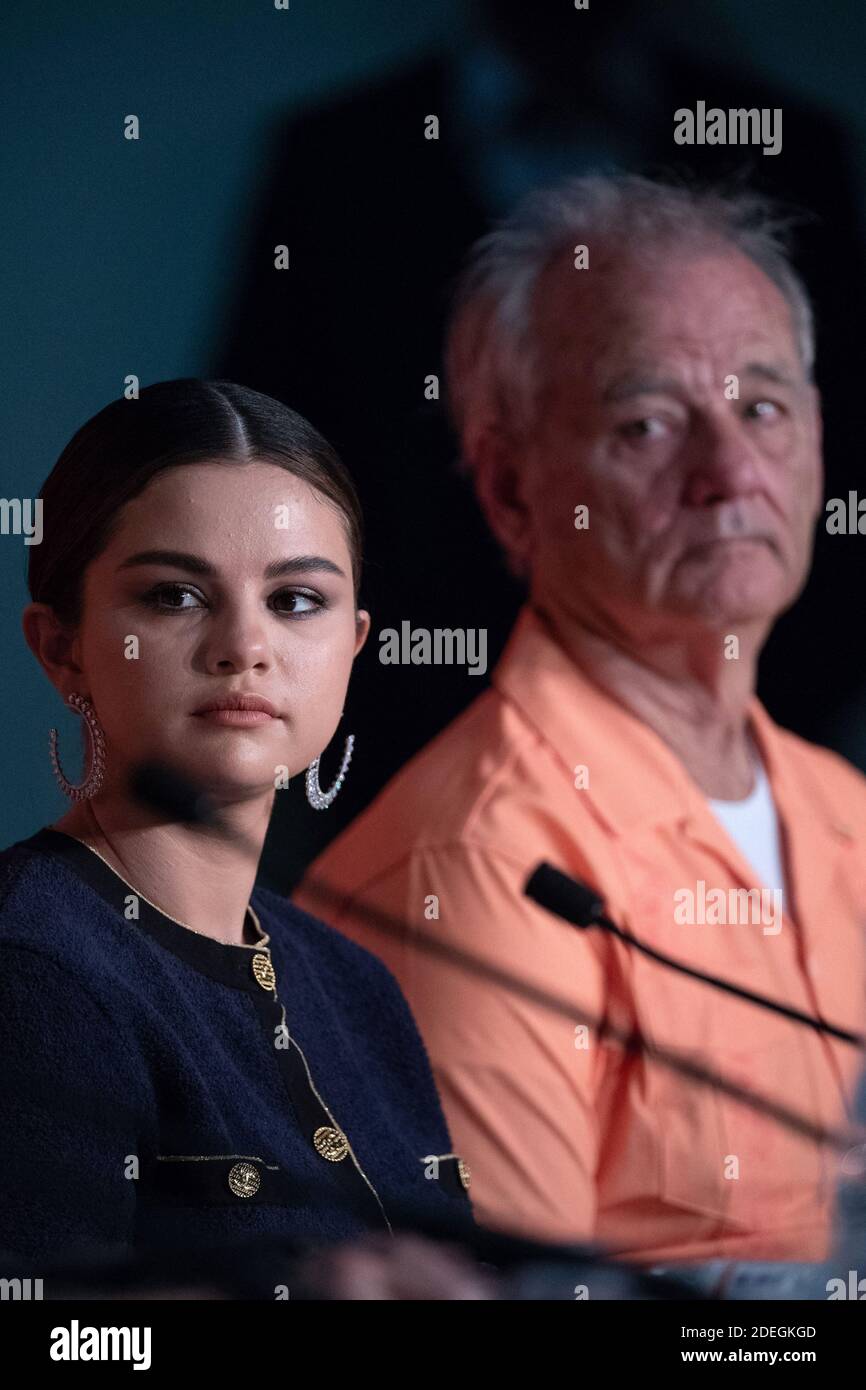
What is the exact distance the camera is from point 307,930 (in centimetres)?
180

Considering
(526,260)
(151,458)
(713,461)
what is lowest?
(151,458)

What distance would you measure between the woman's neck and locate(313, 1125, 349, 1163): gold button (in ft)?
0.67

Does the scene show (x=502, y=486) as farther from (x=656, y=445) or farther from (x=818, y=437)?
(x=818, y=437)

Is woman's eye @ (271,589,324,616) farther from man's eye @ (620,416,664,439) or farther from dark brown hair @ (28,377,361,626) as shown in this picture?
man's eye @ (620,416,664,439)

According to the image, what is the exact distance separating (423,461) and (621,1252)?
0.93 metres

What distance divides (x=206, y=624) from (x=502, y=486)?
43cm

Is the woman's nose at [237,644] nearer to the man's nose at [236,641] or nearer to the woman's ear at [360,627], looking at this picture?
the man's nose at [236,641]

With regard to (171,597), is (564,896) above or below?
below

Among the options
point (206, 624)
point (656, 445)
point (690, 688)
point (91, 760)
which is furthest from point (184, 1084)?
point (656, 445)

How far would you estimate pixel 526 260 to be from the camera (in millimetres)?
1966

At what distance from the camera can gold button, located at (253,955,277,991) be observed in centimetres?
164

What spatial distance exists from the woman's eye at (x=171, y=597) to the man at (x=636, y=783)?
0.35 meters

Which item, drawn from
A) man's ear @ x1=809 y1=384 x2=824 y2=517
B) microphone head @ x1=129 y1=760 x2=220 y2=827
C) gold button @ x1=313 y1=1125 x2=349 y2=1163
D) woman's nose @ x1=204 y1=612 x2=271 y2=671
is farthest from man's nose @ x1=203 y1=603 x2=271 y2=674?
man's ear @ x1=809 y1=384 x2=824 y2=517
